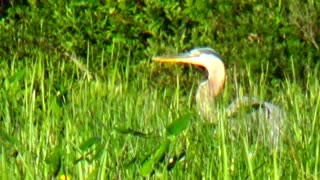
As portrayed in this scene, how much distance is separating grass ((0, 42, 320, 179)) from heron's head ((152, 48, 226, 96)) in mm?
2223

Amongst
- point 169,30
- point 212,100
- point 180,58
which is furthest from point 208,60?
point 212,100

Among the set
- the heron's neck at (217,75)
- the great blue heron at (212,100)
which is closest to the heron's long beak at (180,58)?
the great blue heron at (212,100)

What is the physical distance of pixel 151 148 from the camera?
4.88m

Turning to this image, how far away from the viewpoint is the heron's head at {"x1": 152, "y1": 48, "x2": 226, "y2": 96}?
8.55m

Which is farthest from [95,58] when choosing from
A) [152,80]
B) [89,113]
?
[89,113]

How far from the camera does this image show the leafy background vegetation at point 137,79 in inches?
177

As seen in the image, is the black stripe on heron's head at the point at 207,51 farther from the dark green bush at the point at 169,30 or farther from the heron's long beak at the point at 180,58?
the dark green bush at the point at 169,30

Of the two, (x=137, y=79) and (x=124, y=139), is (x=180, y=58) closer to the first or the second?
(x=137, y=79)

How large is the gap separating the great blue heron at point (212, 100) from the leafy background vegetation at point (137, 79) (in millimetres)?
91

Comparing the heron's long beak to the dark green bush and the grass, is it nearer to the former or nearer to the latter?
the dark green bush

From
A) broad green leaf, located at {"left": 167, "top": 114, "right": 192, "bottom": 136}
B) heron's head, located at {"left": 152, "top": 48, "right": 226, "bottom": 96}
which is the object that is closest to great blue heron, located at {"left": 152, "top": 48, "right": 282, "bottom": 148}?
heron's head, located at {"left": 152, "top": 48, "right": 226, "bottom": 96}

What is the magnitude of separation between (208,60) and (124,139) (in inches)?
151

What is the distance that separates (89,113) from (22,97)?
729mm

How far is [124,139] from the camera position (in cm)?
488
